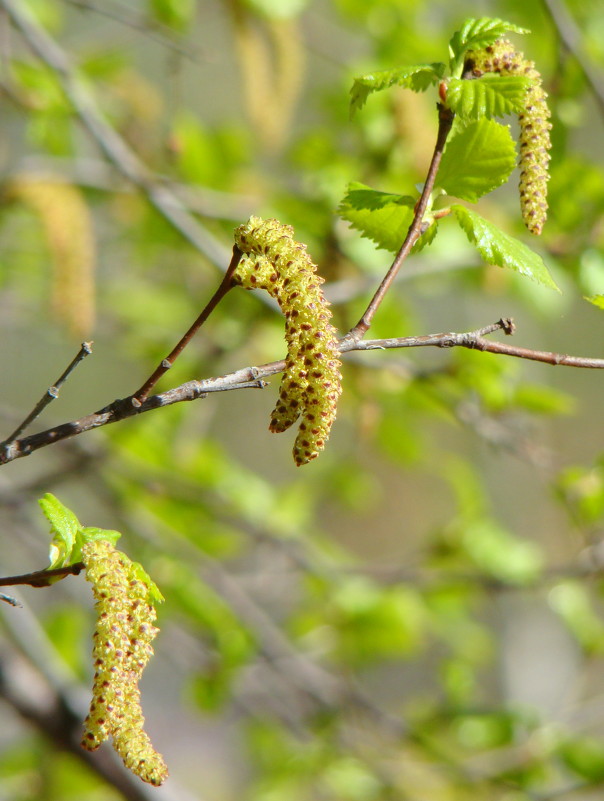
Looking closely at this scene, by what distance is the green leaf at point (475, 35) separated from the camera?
868 millimetres

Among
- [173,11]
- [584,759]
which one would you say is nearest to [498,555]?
[584,759]

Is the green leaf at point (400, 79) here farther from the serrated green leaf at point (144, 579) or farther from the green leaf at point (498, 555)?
the green leaf at point (498, 555)

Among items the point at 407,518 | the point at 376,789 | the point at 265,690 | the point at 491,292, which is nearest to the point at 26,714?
the point at 265,690

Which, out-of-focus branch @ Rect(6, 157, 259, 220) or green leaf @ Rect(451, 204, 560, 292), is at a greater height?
out-of-focus branch @ Rect(6, 157, 259, 220)

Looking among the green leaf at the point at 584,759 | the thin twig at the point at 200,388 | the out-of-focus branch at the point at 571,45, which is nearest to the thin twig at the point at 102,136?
the out-of-focus branch at the point at 571,45

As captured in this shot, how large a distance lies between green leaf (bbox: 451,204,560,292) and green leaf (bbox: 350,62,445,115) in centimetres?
13

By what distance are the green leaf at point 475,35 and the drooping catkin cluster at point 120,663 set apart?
59 cm

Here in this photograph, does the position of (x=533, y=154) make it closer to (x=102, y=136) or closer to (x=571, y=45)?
(x=571, y=45)

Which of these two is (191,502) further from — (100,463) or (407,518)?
(407,518)

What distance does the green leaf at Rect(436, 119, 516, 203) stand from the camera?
0.90 meters

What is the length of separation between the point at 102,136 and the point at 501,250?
1.11 m

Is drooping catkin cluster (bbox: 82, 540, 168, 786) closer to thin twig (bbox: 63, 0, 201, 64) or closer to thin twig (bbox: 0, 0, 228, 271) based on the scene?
thin twig (bbox: 0, 0, 228, 271)

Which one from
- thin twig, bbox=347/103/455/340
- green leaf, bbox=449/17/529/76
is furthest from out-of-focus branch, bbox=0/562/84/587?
green leaf, bbox=449/17/529/76

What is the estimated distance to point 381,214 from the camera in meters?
0.95
